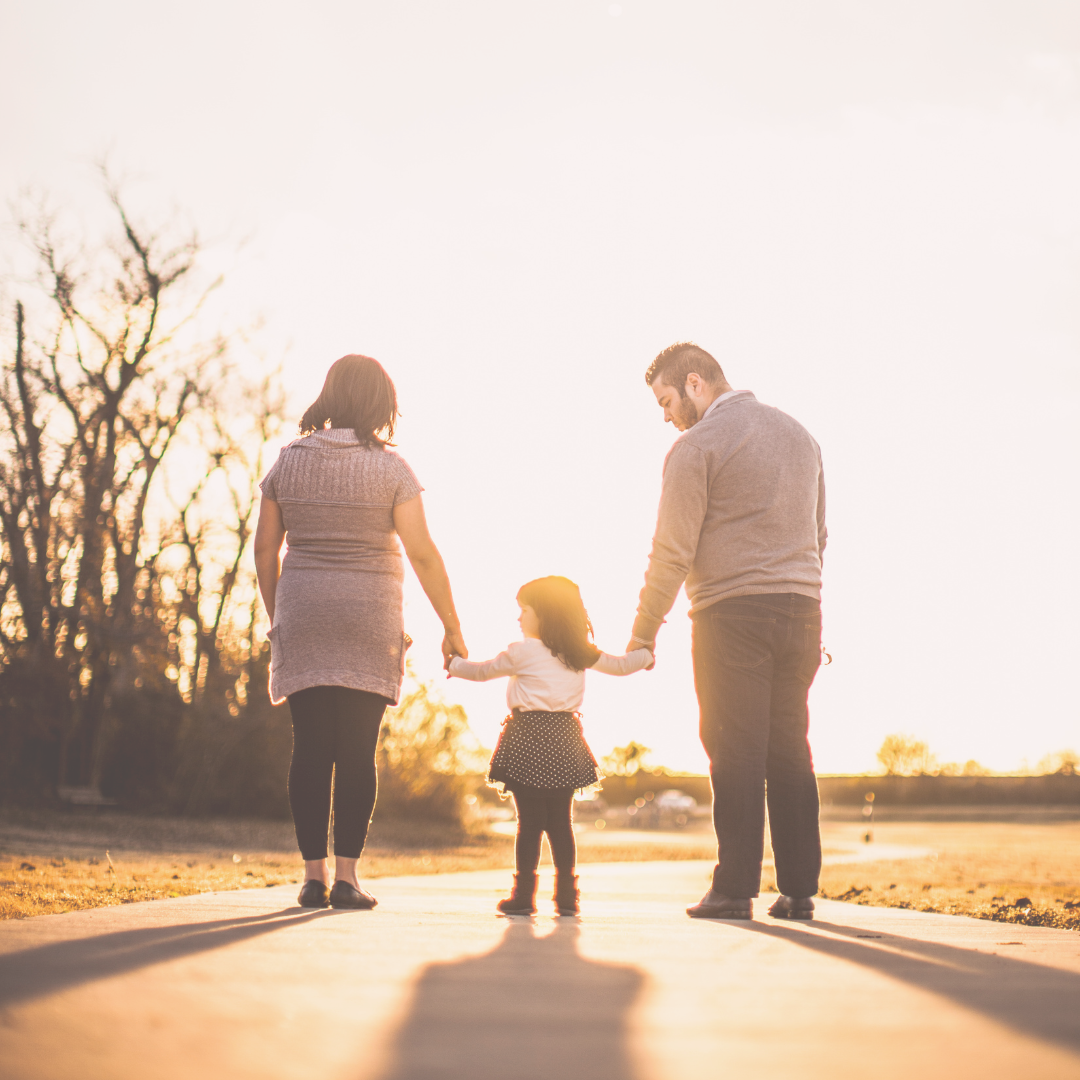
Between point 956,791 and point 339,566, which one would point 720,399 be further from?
point 956,791

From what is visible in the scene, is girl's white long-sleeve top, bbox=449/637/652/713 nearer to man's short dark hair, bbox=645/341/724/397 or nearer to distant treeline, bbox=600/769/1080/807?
man's short dark hair, bbox=645/341/724/397

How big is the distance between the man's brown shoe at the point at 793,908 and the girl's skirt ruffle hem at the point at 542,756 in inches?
41.6

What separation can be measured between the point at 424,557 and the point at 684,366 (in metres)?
1.29

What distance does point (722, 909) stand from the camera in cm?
374

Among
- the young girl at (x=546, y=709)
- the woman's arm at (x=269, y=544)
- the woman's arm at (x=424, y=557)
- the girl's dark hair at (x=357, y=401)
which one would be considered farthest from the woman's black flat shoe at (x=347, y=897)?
the girl's dark hair at (x=357, y=401)

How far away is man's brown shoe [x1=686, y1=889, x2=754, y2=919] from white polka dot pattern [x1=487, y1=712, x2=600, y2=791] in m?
1.06

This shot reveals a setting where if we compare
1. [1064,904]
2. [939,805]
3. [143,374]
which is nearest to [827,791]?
[939,805]

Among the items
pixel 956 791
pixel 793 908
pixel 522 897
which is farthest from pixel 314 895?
pixel 956 791

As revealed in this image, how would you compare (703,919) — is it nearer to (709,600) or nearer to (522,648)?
(709,600)

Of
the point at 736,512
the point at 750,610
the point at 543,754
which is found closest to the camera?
the point at 750,610

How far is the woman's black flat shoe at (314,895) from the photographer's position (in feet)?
12.5

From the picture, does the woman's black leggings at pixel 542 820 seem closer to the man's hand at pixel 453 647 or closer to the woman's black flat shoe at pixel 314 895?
the man's hand at pixel 453 647

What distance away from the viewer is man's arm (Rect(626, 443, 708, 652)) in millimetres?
4336

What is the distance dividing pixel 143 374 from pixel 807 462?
64.1 ft
